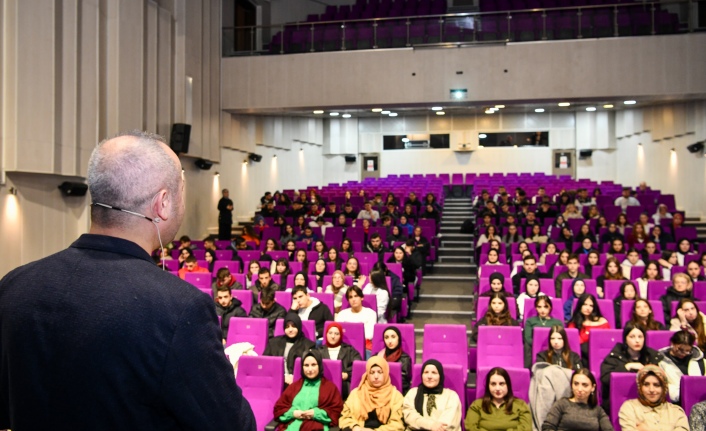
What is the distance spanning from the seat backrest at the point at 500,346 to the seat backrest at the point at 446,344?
0.16m

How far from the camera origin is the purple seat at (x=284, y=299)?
7.64 metres

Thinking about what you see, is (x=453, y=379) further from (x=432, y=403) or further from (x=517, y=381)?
(x=517, y=381)

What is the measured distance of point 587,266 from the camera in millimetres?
9211

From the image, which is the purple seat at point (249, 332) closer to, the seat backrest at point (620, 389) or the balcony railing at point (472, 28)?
the seat backrest at point (620, 389)

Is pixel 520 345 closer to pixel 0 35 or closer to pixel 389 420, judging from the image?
pixel 389 420

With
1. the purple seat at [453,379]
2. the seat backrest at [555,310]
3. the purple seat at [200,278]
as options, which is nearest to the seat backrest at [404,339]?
the purple seat at [453,379]

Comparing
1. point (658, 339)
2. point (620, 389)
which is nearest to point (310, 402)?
point (620, 389)

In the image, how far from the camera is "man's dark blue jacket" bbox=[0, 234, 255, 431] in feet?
3.47

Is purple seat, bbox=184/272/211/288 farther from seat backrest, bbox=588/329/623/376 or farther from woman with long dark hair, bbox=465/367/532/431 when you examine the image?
seat backrest, bbox=588/329/623/376

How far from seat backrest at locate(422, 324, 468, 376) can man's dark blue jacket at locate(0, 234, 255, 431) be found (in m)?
5.24

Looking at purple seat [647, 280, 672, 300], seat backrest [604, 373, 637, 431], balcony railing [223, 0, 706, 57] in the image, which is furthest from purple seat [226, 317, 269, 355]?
balcony railing [223, 0, 706, 57]

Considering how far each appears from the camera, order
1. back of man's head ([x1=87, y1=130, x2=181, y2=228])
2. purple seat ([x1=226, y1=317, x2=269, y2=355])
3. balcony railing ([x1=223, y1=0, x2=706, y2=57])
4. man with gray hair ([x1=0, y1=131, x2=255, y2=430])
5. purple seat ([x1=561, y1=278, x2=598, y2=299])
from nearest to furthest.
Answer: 1. man with gray hair ([x1=0, y1=131, x2=255, y2=430])
2. back of man's head ([x1=87, y1=130, x2=181, y2=228])
3. purple seat ([x1=226, y1=317, x2=269, y2=355])
4. purple seat ([x1=561, y1=278, x2=598, y2=299])
5. balcony railing ([x1=223, y1=0, x2=706, y2=57])

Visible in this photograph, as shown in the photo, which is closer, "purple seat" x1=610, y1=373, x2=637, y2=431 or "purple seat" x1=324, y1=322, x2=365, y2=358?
"purple seat" x1=610, y1=373, x2=637, y2=431

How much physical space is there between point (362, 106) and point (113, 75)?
5453mm
